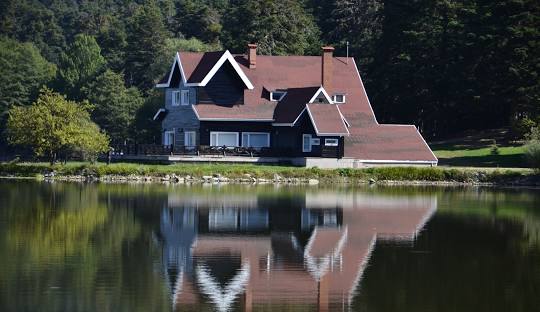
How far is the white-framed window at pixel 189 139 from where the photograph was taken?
68.5m

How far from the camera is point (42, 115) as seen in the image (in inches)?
2494

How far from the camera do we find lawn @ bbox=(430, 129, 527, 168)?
6631 cm

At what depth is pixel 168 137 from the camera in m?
72.2

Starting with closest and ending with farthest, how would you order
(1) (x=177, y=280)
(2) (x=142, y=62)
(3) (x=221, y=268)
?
(1) (x=177, y=280) < (3) (x=221, y=268) < (2) (x=142, y=62)

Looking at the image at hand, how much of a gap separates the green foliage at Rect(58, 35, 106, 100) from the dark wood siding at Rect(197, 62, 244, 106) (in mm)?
18389

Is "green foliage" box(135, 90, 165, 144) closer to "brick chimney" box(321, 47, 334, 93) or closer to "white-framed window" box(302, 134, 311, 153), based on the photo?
"brick chimney" box(321, 47, 334, 93)

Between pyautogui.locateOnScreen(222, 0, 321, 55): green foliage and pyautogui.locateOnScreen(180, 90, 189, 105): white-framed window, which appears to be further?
pyautogui.locateOnScreen(222, 0, 321, 55): green foliage

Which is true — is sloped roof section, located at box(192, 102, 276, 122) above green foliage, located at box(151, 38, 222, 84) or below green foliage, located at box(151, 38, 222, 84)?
below

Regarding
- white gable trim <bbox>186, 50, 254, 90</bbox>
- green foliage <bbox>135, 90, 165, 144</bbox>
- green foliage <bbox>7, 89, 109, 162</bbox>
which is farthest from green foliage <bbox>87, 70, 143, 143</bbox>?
green foliage <bbox>7, 89, 109, 162</bbox>

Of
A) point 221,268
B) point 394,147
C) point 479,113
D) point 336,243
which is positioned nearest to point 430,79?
point 479,113

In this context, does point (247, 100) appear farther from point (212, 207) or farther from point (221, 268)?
point (221, 268)

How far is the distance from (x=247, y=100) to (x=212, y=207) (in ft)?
92.6

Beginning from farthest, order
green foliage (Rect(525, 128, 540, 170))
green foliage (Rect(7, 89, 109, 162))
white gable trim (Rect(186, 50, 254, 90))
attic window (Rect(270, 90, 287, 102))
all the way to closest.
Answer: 1. attic window (Rect(270, 90, 287, 102))
2. white gable trim (Rect(186, 50, 254, 90))
3. green foliage (Rect(7, 89, 109, 162))
4. green foliage (Rect(525, 128, 540, 170))

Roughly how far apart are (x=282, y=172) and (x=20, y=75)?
1560 inches
